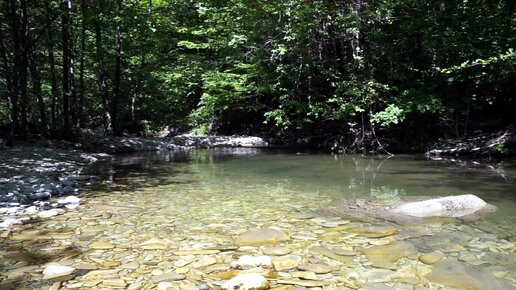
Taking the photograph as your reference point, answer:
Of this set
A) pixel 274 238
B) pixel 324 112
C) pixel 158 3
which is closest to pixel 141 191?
pixel 274 238

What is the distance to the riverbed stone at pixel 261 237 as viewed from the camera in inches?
186

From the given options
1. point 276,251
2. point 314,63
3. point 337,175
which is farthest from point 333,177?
point 314,63

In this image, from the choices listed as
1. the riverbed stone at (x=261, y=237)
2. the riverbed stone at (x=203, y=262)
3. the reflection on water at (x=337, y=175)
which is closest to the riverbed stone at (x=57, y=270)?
the riverbed stone at (x=203, y=262)

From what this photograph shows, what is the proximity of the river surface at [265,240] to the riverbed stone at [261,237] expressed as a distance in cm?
1

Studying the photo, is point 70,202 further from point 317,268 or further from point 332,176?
point 332,176

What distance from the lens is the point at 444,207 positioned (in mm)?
5926

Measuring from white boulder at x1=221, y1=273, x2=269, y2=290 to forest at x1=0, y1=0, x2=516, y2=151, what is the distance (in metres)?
9.13

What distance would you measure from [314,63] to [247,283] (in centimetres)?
1306

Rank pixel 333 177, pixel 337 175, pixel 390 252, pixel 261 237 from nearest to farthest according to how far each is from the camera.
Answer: pixel 390 252 → pixel 261 237 → pixel 333 177 → pixel 337 175

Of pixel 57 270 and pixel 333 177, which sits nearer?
pixel 57 270

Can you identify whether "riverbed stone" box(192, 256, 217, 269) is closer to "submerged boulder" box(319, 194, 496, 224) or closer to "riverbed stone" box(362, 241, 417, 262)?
"riverbed stone" box(362, 241, 417, 262)

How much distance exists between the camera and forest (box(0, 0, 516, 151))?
41.3 feet

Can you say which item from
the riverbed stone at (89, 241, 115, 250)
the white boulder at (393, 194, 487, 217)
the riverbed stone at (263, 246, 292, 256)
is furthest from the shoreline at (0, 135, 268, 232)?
the white boulder at (393, 194, 487, 217)

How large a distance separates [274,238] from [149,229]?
1624mm
